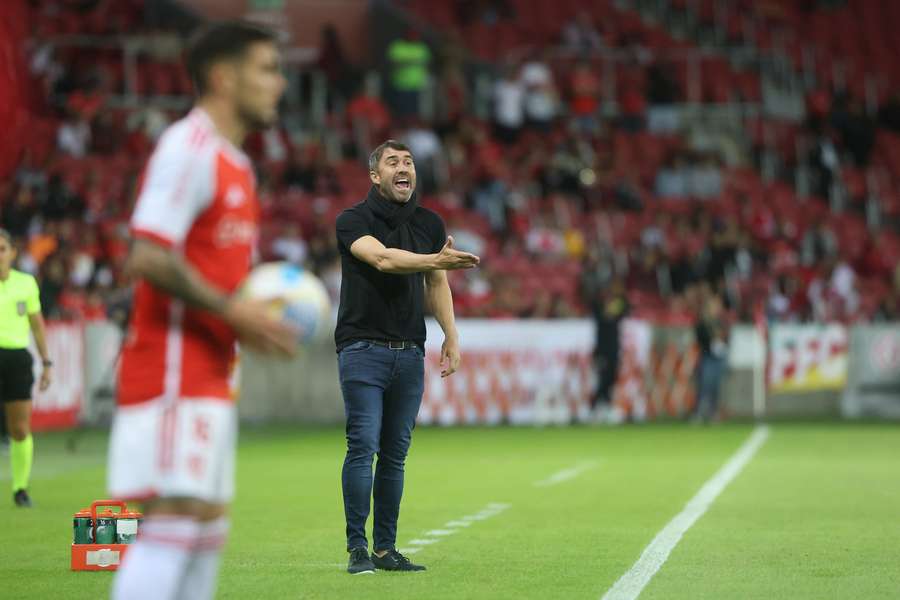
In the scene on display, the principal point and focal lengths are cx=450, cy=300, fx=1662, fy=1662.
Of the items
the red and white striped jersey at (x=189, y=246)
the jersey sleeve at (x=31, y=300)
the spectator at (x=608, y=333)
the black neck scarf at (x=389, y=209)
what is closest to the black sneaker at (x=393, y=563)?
the black neck scarf at (x=389, y=209)

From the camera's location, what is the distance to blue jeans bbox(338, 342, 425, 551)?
9117 mm

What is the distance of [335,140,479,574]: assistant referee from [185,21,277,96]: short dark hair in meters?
3.72

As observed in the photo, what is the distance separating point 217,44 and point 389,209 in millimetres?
4102

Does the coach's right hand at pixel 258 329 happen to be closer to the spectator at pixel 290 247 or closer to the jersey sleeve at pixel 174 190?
the jersey sleeve at pixel 174 190

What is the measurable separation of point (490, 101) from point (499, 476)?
64.6ft

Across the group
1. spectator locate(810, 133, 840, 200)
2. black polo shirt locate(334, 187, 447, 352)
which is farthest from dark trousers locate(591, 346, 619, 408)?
black polo shirt locate(334, 187, 447, 352)

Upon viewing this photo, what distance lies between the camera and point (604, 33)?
3688cm

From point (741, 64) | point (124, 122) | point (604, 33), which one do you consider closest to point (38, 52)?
point (124, 122)

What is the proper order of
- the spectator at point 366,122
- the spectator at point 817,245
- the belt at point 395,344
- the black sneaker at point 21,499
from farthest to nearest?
1. the spectator at point 366,122
2. the spectator at point 817,245
3. the black sneaker at point 21,499
4. the belt at point 395,344

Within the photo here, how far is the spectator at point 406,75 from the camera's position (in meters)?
33.8

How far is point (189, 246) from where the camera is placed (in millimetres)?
5293

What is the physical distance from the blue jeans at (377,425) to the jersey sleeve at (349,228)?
58 cm

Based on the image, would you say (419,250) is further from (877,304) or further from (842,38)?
(842,38)

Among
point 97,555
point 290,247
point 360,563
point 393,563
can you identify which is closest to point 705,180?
point 290,247
